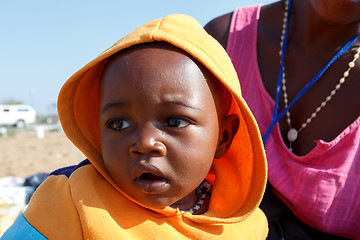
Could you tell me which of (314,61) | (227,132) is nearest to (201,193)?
(227,132)

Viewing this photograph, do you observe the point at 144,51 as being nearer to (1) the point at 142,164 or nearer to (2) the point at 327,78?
(1) the point at 142,164

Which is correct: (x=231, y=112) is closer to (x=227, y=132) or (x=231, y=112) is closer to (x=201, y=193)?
(x=227, y=132)

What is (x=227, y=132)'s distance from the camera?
1.55 metres

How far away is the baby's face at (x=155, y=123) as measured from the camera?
1.19 m

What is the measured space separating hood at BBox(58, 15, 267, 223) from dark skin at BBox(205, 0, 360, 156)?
0.41 m

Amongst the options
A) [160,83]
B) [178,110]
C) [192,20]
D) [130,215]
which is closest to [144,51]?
[160,83]

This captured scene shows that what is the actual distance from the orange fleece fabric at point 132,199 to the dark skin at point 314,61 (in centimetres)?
45

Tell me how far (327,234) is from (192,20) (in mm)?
1235

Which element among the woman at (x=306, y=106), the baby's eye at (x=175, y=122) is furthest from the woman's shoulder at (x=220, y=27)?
the baby's eye at (x=175, y=122)

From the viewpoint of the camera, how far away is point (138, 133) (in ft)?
3.92

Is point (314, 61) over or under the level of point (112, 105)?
under

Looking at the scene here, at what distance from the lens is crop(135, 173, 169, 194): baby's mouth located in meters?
1.19

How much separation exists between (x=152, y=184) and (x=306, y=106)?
3.68 feet

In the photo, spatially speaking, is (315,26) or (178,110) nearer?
(178,110)
